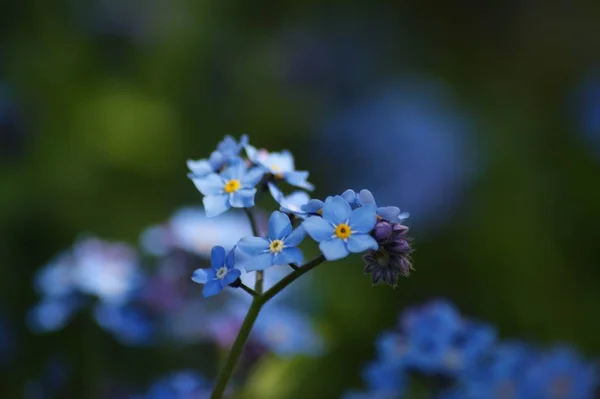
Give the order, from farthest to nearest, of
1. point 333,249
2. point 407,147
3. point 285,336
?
point 407,147 → point 285,336 → point 333,249

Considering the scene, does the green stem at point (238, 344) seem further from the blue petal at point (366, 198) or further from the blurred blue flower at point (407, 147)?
the blurred blue flower at point (407, 147)

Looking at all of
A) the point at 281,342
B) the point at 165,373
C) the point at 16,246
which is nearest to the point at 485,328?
the point at 281,342

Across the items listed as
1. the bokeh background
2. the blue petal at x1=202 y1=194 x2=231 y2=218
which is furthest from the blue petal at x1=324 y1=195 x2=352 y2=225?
the bokeh background

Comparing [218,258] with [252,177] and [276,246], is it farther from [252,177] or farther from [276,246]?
[252,177]

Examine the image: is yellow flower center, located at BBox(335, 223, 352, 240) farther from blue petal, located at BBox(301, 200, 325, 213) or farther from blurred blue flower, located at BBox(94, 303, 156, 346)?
blurred blue flower, located at BBox(94, 303, 156, 346)

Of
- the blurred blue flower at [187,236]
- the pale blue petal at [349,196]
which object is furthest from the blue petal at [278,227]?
the blurred blue flower at [187,236]

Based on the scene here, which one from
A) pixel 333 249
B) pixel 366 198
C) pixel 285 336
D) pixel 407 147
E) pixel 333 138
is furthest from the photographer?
pixel 407 147

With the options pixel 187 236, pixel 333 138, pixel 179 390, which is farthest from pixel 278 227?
pixel 333 138

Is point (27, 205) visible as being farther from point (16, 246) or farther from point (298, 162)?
point (298, 162)
